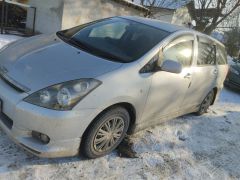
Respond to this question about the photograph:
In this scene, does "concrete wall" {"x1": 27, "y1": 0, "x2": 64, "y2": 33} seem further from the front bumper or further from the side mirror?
the front bumper

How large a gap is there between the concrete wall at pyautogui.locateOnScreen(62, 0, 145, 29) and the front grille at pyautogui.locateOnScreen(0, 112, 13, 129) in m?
6.91

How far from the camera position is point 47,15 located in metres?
10.4

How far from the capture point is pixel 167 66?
4.10 metres

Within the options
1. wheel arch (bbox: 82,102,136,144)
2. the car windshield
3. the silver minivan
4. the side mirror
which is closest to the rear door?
the silver minivan

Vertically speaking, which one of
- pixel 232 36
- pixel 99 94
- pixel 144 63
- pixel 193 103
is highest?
pixel 144 63

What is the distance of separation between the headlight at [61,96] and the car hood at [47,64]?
7 centimetres

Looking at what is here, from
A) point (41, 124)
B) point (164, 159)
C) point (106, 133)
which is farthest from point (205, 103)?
point (41, 124)

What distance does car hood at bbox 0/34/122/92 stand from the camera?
134 inches

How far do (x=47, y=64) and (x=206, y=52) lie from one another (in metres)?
3.08

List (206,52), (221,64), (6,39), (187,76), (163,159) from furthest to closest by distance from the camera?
(6,39), (221,64), (206,52), (187,76), (163,159)

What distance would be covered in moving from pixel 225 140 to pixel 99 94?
125 inches

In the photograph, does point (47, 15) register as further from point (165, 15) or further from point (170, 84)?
point (165, 15)

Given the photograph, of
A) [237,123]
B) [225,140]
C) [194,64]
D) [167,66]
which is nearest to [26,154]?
[167,66]

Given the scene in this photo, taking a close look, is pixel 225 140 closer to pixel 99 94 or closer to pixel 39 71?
pixel 99 94
